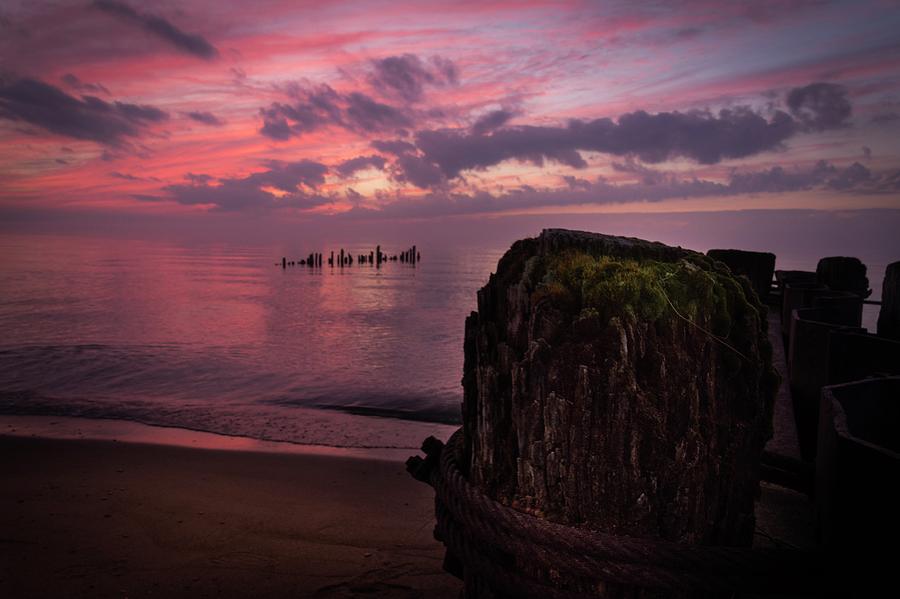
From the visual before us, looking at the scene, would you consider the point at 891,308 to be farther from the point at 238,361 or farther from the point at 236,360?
the point at 236,360

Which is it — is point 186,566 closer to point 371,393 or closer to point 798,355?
point 798,355

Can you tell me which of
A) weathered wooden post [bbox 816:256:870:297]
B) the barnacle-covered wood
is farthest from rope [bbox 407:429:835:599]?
weathered wooden post [bbox 816:256:870:297]

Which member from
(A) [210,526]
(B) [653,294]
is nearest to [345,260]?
(A) [210,526]

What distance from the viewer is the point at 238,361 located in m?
18.3

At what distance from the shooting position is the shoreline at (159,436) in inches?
359

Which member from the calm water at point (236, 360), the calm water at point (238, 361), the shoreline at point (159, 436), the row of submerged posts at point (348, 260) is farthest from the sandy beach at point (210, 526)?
the row of submerged posts at point (348, 260)

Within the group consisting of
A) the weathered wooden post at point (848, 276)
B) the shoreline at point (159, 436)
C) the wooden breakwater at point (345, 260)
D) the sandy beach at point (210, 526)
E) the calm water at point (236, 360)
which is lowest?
the calm water at point (236, 360)

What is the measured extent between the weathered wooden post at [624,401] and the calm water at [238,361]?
793cm

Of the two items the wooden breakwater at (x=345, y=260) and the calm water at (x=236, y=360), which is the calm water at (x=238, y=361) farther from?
the wooden breakwater at (x=345, y=260)

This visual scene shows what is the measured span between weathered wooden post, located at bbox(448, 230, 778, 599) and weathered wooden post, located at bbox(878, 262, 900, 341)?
5.12 m

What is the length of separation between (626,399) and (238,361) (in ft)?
59.1

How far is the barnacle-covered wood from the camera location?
6.70 feet

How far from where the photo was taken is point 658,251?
8.19 feet

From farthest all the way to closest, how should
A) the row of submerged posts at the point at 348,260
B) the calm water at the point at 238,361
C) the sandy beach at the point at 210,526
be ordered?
the row of submerged posts at the point at 348,260 → the calm water at the point at 238,361 → the sandy beach at the point at 210,526
